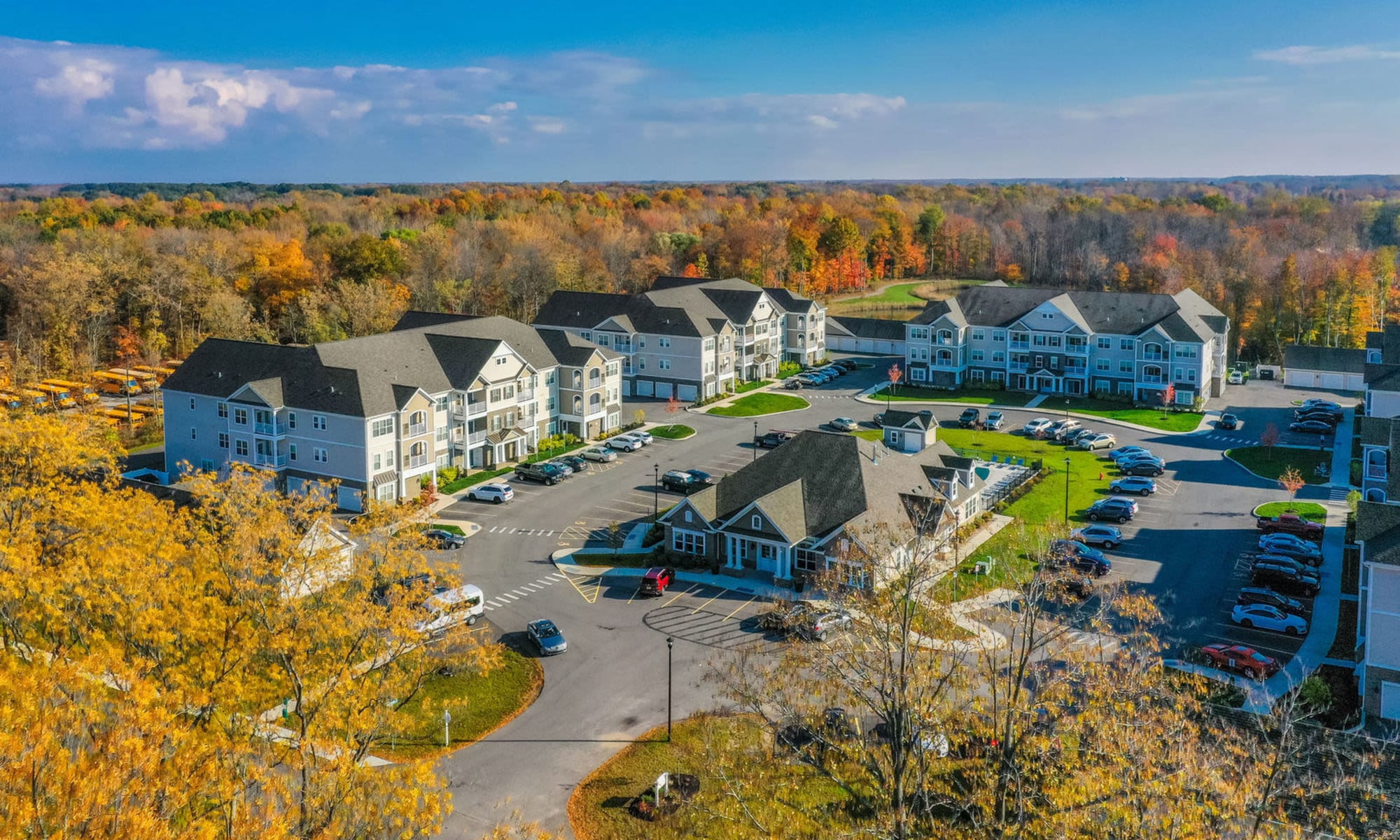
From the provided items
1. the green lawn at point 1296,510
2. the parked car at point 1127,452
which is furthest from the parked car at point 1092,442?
the green lawn at point 1296,510

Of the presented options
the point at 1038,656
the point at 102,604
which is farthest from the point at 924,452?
the point at 102,604

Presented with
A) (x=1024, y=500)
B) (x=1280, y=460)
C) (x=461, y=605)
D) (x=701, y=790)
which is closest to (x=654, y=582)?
(x=461, y=605)

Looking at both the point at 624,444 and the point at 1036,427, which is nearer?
the point at 624,444

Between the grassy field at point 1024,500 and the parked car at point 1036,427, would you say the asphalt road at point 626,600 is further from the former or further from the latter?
the parked car at point 1036,427

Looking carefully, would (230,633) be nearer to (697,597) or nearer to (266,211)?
(697,597)

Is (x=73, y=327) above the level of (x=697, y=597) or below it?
above

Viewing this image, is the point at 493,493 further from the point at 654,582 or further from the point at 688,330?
the point at 688,330

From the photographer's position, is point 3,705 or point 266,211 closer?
point 3,705
